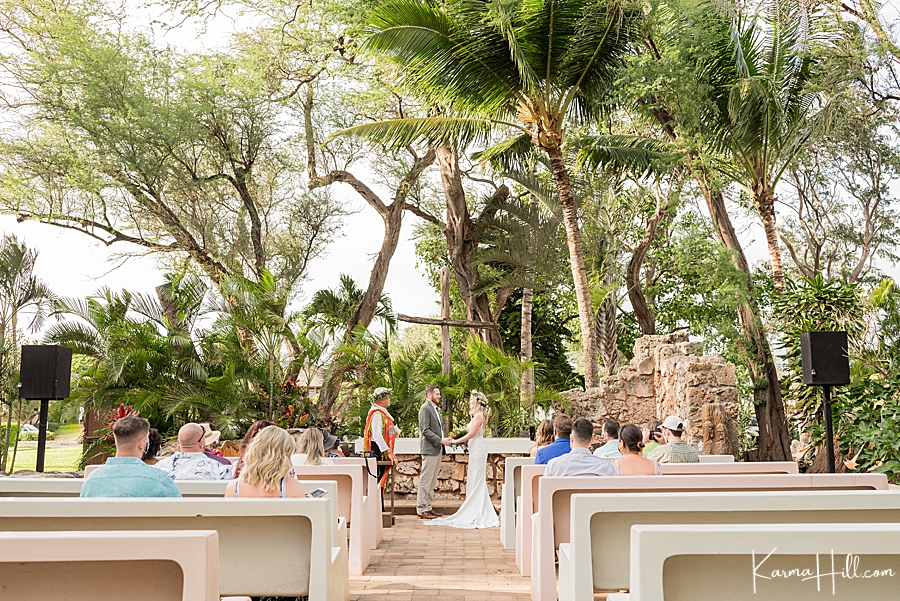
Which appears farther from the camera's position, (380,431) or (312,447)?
(380,431)

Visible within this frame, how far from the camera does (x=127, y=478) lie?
3914 mm

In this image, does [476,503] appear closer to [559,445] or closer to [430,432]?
[430,432]

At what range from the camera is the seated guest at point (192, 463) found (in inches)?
216

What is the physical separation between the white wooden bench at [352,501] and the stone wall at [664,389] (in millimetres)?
6277

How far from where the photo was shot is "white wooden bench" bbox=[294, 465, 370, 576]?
6.12 meters

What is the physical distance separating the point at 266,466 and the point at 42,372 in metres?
6.25

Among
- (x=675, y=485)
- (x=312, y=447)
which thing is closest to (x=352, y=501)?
(x=312, y=447)

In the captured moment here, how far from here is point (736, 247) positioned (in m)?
14.3

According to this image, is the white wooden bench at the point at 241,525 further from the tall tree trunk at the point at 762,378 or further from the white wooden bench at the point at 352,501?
the tall tree trunk at the point at 762,378

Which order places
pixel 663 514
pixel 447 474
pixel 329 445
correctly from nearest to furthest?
pixel 663 514 < pixel 329 445 < pixel 447 474

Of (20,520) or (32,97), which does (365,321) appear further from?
(20,520)

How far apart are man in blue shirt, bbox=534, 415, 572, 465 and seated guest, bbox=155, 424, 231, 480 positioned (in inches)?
105

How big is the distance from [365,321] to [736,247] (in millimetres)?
8996

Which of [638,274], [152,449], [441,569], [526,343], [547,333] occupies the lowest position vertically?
[441,569]
